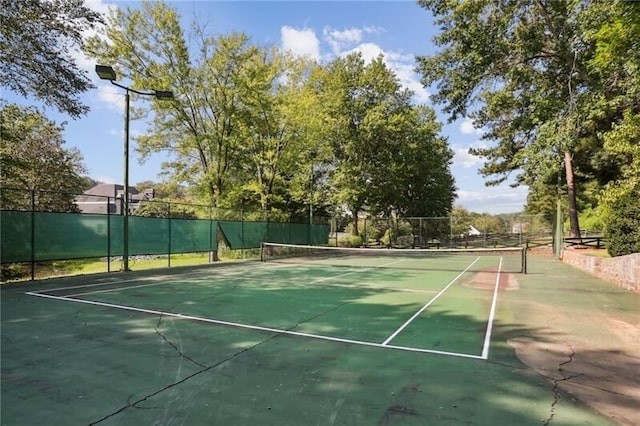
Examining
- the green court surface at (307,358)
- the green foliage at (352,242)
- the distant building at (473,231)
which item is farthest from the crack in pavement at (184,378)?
the distant building at (473,231)

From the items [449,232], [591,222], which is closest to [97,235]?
[449,232]

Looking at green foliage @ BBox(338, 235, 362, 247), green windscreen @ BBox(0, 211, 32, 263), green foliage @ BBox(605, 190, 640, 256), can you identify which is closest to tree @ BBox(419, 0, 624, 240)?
green foliage @ BBox(605, 190, 640, 256)

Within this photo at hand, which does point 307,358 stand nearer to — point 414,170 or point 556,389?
point 556,389

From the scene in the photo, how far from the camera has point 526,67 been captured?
704 inches

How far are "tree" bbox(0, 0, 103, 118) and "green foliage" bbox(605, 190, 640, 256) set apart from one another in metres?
18.1

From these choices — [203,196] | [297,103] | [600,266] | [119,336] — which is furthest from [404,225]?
[119,336]

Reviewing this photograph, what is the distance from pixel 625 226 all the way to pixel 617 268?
3.01 m

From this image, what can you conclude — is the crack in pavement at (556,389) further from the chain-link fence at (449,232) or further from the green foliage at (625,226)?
the chain-link fence at (449,232)

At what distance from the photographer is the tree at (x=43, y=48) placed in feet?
35.3

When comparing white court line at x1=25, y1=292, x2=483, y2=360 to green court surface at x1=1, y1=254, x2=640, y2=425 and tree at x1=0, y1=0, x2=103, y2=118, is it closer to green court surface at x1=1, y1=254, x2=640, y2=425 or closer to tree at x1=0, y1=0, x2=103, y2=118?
green court surface at x1=1, y1=254, x2=640, y2=425

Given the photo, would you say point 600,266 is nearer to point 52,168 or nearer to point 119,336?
point 119,336

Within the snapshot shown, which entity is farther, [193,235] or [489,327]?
[193,235]

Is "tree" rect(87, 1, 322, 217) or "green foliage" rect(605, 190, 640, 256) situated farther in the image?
"tree" rect(87, 1, 322, 217)

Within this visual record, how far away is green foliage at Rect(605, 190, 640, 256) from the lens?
1348 cm
